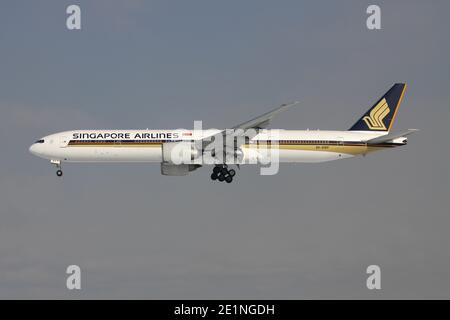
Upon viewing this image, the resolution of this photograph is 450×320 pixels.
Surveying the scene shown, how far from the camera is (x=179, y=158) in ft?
267

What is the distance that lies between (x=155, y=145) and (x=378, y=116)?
2011 centimetres

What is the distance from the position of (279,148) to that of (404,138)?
10.6 meters

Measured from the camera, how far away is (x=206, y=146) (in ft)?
269

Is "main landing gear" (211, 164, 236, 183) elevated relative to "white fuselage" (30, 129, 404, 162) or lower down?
lower down

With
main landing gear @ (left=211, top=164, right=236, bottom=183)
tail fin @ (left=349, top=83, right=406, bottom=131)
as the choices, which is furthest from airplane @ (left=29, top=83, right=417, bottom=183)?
tail fin @ (left=349, top=83, right=406, bottom=131)

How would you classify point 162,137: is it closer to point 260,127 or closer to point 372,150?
point 260,127

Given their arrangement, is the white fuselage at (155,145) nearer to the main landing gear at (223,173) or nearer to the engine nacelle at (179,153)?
Answer: the engine nacelle at (179,153)

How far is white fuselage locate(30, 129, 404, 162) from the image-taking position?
8281cm

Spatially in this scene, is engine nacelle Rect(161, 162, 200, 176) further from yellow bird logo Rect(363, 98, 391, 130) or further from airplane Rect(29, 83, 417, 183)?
yellow bird logo Rect(363, 98, 391, 130)

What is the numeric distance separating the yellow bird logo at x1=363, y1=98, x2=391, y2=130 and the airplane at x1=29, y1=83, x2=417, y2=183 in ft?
9.04

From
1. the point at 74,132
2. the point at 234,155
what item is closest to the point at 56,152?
the point at 74,132

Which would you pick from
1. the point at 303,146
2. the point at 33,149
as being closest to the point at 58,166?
the point at 33,149

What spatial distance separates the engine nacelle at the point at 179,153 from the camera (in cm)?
8131

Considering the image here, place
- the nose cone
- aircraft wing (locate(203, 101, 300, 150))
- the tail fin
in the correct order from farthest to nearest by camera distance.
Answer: the tail fin
the nose cone
aircraft wing (locate(203, 101, 300, 150))
